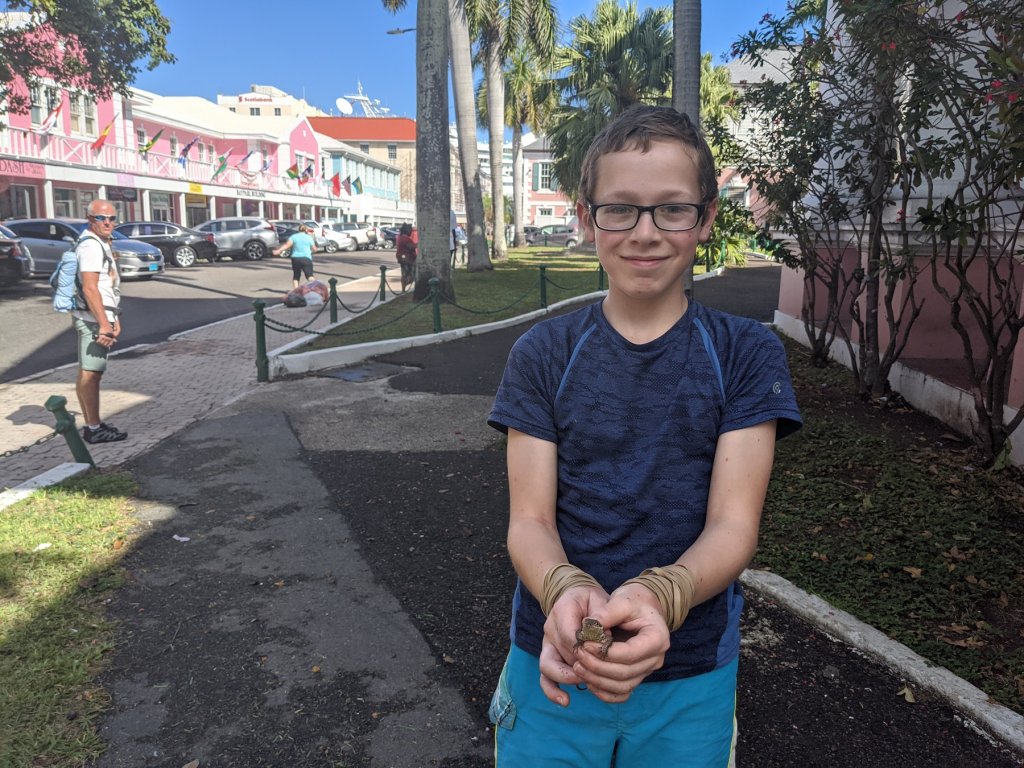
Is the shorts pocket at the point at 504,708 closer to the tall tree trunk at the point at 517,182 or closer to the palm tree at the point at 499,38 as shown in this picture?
the palm tree at the point at 499,38

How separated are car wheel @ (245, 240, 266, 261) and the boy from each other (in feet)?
109

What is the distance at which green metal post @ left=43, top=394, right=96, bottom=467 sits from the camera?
5.70 metres

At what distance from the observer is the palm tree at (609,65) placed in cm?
2877

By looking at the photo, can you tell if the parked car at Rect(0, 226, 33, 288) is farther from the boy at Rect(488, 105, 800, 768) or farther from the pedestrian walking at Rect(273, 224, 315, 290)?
Result: the boy at Rect(488, 105, 800, 768)

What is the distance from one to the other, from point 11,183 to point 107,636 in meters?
33.0

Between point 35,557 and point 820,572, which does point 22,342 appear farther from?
point 820,572

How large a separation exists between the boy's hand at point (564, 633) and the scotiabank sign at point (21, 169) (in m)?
33.7

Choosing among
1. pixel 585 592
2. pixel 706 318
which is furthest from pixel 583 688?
pixel 706 318

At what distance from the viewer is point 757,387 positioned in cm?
158

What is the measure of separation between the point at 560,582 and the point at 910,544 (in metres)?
3.78

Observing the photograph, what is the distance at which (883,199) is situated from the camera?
7.05 metres

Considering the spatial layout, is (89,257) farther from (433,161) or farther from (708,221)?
(433,161)

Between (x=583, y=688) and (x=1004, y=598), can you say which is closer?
(x=583, y=688)

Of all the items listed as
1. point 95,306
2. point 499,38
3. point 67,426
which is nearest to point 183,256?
point 499,38
